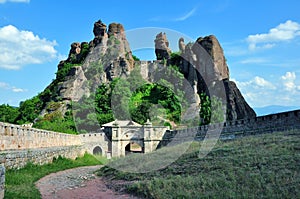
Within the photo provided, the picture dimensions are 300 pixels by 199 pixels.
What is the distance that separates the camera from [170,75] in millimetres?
54438

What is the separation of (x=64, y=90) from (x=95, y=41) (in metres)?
10.8

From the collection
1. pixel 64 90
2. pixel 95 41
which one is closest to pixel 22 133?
pixel 64 90

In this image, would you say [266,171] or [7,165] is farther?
[7,165]

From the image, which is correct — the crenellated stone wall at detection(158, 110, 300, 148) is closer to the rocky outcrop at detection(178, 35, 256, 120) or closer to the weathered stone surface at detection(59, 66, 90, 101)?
the rocky outcrop at detection(178, 35, 256, 120)

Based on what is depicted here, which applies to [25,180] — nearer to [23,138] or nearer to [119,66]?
[23,138]

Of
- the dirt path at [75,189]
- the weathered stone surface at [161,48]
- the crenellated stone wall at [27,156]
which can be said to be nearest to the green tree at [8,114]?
the weathered stone surface at [161,48]

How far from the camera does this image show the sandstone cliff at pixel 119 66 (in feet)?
167

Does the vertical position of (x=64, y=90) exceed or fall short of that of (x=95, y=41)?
it falls short

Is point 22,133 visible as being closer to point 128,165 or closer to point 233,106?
point 128,165

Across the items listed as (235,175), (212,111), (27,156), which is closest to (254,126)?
(235,175)

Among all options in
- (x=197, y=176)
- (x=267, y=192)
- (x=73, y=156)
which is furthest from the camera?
(x=73, y=156)

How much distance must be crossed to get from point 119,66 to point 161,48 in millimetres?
7733

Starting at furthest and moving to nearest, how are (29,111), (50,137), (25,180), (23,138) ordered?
(29,111), (50,137), (23,138), (25,180)

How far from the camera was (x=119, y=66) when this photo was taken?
5559cm
